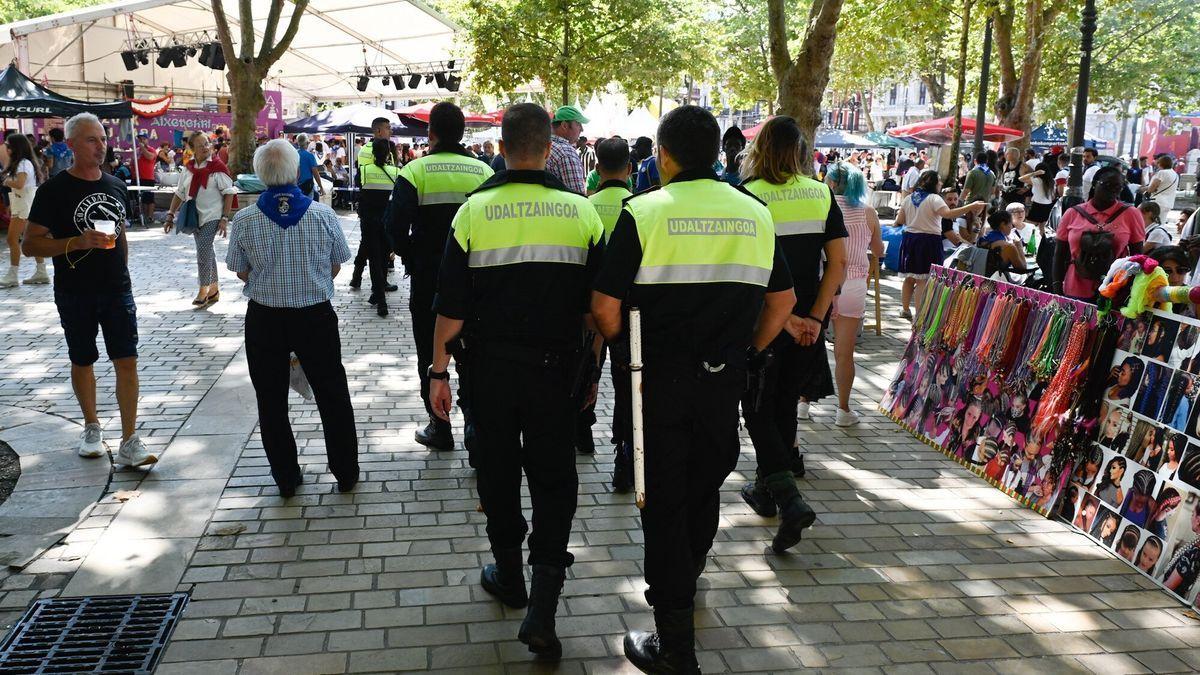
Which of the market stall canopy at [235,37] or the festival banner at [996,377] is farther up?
the market stall canopy at [235,37]

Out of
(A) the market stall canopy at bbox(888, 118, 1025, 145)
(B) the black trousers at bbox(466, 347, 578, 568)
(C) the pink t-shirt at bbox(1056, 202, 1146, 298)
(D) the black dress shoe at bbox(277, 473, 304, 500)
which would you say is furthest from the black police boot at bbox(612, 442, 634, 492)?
(A) the market stall canopy at bbox(888, 118, 1025, 145)

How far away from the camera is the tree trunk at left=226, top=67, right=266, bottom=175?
18000 millimetres

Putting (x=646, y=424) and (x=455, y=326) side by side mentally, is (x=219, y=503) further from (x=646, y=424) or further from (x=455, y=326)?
(x=646, y=424)

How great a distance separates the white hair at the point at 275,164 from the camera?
4895 mm

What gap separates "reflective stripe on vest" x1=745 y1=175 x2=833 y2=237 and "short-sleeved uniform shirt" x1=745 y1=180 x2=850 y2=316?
0.02 metres

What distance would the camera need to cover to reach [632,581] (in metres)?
4.34

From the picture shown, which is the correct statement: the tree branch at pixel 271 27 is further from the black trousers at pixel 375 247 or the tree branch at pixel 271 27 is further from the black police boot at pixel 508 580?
the black police boot at pixel 508 580

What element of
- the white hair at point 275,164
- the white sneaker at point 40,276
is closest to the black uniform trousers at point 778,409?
the white hair at point 275,164

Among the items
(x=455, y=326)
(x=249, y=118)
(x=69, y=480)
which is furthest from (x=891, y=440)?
(x=249, y=118)

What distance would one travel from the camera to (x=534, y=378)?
3.58 m

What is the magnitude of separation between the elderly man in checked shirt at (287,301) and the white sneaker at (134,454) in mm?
874

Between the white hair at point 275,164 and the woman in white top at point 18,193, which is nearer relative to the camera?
the white hair at point 275,164

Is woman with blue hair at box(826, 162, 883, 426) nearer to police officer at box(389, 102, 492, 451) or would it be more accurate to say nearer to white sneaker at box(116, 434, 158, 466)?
police officer at box(389, 102, 492, 451)

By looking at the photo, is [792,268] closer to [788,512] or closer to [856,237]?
[788,512]
